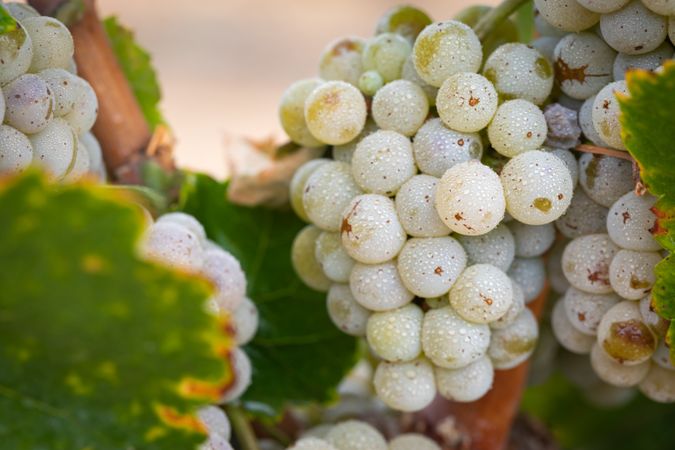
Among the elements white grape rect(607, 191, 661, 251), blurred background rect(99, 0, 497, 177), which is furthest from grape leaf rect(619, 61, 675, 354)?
blurred background rect(99, 0, 497, 177)

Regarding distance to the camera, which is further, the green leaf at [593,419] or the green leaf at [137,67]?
the green leaf at [593,419]

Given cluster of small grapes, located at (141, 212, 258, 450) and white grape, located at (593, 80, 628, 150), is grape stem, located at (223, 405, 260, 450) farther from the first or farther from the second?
white grape, located at (593, 80, 628, 150)

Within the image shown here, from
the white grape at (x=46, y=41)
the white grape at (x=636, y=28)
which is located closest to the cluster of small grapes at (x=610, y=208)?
the white grape at (x=636, y=28)

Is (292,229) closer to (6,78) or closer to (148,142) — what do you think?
(148,142)

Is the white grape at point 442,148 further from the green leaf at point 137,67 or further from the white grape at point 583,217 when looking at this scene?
the green leaf at point 137,67

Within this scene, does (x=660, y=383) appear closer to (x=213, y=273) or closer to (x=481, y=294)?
(x=481, y=294)

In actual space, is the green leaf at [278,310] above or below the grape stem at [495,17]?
below
